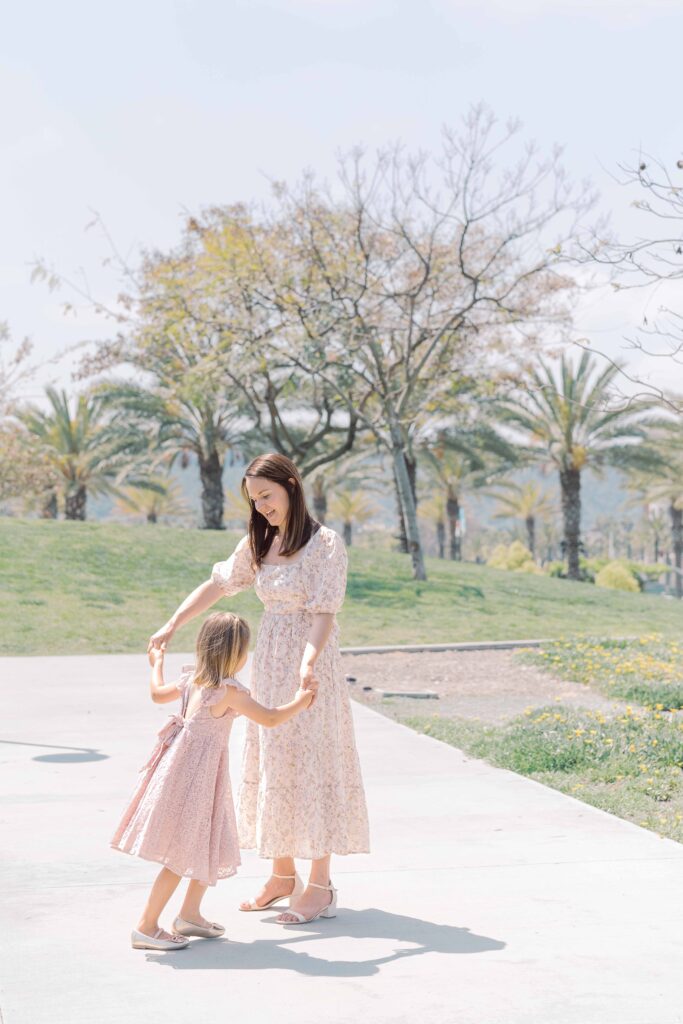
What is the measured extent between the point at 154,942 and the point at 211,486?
32917 mm

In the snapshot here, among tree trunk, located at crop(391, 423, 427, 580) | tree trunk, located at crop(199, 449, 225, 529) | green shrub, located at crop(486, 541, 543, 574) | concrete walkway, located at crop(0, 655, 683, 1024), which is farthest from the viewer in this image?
green shrub, located at crop(486, 541, 543, 574)

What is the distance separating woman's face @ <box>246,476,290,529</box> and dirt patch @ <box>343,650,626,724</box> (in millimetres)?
5907

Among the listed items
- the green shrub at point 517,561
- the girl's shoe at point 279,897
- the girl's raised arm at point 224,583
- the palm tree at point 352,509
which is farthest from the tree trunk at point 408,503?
the palm tree at point 352,509

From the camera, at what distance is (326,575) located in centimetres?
466

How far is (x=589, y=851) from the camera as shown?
561 cm

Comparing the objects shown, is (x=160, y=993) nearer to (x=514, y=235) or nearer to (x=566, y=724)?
(x=566, y=724)

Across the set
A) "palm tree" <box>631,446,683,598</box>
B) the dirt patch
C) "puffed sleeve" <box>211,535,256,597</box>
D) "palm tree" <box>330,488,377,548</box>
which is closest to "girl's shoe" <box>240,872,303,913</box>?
Result: "puffed sleeve" <box>211,535,256,597</box>

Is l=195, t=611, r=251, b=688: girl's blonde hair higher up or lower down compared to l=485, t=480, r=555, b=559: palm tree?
lower down

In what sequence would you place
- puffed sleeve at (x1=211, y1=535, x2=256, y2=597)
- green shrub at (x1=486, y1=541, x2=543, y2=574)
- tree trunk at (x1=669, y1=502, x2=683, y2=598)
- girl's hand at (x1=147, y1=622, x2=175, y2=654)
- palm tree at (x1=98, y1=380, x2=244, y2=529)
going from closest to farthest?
girl's hand at (x1=147, y1=622, x2=175, y2=654), puffed sleeve at (x1=211, y1=535, x2=256, y2=597), palm tree at (x1=98, y1=380, x2=244, y2=529), tree trunk at (x1=669, y1=502, x2=683, y2=598), green shrub at (x1=486, y1=541, x2=543, y2=574)

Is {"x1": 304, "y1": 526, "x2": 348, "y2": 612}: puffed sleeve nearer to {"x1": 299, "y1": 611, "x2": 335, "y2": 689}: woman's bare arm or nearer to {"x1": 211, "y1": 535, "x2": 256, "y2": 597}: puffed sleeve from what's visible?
{"x1": 299, "y1": 611, "x2": 335, "y2": 689}: woman's bare arm

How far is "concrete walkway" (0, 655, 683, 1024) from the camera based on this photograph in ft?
11.9

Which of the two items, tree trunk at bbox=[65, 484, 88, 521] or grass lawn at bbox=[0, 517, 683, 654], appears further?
tree trunk at bbox=[65, 484, 88, 521]

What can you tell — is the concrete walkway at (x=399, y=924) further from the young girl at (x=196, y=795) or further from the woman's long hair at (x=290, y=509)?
the woman's long hair at (x=290, y=509)

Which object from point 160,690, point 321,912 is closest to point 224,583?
point 160,690
